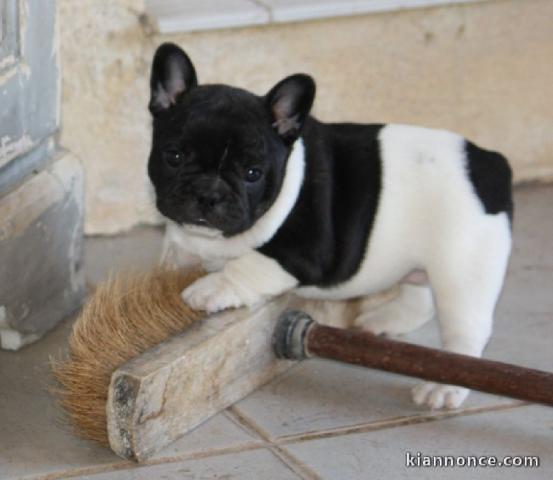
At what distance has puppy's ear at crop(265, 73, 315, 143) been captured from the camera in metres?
2.29

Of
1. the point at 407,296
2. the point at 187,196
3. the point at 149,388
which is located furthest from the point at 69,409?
the point at 407,296

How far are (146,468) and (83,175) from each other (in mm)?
810

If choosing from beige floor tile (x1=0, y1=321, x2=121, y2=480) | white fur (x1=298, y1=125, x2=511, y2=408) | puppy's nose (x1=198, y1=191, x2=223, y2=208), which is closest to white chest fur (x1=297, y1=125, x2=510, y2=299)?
white fur (x1=298, y1=125, x2=511, y2=408)

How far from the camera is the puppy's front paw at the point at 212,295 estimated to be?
232 centimetres

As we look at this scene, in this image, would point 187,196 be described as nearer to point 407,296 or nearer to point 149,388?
point 149,388

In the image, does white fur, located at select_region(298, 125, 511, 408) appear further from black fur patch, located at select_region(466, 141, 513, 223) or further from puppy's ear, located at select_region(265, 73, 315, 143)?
puppy's ear, located at select_region(265, 73, 315, 143)

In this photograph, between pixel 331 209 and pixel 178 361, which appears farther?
pixel 331 209

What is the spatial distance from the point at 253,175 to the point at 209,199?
10cm

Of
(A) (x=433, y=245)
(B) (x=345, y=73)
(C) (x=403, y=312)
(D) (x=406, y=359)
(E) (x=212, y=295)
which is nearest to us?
(D) (x=406, y=359)

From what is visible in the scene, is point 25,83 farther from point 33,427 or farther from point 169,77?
point 33,427

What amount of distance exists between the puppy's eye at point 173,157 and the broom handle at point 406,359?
384mm

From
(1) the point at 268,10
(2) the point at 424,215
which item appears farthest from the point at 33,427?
(1) the point at 268,10

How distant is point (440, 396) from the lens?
2.38 meters

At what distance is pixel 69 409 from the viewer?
223 centimetres
